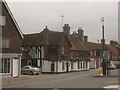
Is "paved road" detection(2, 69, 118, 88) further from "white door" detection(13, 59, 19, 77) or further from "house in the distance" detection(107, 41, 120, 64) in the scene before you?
"house in the distance" detection(107, 41, 120, 64)

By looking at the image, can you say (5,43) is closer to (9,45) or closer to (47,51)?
(9,45)

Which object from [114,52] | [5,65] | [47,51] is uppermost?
[114,52]

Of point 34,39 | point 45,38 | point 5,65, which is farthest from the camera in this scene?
point 34,39

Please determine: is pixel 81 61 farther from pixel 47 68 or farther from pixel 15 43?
pixel 15 43

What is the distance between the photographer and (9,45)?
37.5 metres

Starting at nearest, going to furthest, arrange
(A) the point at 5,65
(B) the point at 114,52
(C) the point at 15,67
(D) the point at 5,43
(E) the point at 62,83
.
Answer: (E) the point at 62,83 → (A) the point at 5,65 → (D) the point at 5,43 → (C) the point at 15,67 → (B) the point at 114,52

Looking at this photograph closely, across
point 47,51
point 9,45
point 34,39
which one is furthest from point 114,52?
point 9,45

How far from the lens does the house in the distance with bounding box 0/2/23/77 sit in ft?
120

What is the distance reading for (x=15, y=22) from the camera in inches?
1497

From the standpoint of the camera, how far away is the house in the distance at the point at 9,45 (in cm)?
3647

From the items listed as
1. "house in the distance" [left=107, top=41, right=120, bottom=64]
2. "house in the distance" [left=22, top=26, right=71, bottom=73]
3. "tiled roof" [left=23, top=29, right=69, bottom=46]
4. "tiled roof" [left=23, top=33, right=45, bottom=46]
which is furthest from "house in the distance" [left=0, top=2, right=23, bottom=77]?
"house in the distance" [left=107, top=41, right=120, bottom=64]

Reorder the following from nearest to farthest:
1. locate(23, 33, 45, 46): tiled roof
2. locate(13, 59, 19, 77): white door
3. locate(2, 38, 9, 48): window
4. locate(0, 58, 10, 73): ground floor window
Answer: locate(0, 58, 10, 73): ground floor window, locate(2, 38, 9, 48): window, locate(13, 59, 19, 77): white door, locate(23, 33, 45, 46): tiled roof

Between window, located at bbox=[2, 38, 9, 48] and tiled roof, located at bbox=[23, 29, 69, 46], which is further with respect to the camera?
tiled roof, located at bbox=[23, 29, 69, 46]

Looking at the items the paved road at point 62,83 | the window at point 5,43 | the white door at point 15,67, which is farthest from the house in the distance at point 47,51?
the paved road at point 62,83
